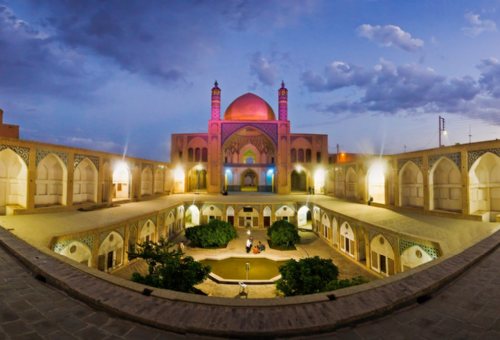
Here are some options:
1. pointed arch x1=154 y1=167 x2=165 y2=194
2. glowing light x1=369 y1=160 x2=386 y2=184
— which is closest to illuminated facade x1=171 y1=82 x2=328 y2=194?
pointed arch x1=154 y1=167 x2=165 y2=194

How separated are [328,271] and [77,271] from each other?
538 cm

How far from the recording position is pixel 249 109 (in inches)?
987

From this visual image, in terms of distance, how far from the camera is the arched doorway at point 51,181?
10531 millimetres

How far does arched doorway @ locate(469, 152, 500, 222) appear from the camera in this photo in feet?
29.6

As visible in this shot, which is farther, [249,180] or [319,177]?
[249,180]

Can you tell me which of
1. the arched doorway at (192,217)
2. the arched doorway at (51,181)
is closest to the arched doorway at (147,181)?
the arched doorway at (192,217)

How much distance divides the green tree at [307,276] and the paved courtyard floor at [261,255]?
1724 mm

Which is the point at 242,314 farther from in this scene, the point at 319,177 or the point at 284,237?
the point at 319,177

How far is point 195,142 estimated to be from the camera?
25.5 metres

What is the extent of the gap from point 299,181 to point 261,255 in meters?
16.4

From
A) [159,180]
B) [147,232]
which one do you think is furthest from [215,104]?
[147,232]

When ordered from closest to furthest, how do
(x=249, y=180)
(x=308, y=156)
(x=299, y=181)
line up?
(x=308, y=156), (x=299, y=181), (x=249, y=180)

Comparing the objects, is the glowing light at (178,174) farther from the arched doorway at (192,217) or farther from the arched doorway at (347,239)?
the arched doorway at (347,239)

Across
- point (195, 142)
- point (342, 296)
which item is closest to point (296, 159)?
point (195, 142)
